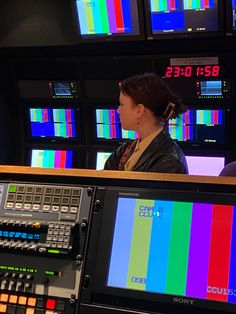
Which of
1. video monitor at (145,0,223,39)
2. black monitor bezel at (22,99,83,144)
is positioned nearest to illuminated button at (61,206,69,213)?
video monitor at (145,0,223,39)

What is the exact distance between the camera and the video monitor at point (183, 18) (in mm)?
2986

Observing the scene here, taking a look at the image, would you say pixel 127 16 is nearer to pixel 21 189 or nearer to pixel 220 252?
pixel 21 189

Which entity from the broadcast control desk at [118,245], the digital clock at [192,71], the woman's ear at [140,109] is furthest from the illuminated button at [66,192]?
the digital clock at [192,71]

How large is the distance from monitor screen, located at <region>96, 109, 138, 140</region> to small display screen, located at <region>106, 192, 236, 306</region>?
2.46 meters

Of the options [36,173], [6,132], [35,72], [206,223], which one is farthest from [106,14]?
[206,223]

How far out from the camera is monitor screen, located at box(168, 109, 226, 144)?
132 inches

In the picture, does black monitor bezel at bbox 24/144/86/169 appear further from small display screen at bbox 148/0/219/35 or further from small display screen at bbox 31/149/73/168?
small display screen at bbox 148/0/219/35

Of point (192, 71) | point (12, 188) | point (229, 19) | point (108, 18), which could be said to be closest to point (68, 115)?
point (108, 18)

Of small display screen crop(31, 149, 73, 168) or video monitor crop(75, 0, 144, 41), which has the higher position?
video monitor crop(75, 0, 144, 41)

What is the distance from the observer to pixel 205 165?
131 inches

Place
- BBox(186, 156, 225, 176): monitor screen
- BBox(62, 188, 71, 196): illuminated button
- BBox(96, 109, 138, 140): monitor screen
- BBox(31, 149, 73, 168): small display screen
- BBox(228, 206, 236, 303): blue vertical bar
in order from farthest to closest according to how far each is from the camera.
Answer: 1. BBox(31, 149, 73, 168): small display screen
2. BBox(96, 109, 138, 140): monitor screen
3. BBox(186, 156, 225, 176): monitor screen
4. BBox(62, 188, 71, 196): illuminated button
5. BBox(228, 206, 236, 303): blue vertical bar

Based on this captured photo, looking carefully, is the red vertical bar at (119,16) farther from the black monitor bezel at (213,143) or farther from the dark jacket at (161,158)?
the dark jacket at (161,158)

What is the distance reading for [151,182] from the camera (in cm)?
119

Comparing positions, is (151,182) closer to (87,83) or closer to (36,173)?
(36,173)
